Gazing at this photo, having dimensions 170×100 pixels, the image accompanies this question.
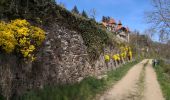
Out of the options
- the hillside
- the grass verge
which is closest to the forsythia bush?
the hillside

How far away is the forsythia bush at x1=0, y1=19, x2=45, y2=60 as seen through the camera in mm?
8484

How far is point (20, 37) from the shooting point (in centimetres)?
920

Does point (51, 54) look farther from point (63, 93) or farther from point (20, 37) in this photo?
point (20, 37)

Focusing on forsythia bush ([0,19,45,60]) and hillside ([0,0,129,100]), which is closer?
forsythia bush ([0,19,45,60])

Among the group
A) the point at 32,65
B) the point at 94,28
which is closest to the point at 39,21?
the point at 32,65

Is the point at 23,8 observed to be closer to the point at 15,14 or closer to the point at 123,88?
the point at 15,14

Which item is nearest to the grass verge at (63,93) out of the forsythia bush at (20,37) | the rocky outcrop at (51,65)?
the rocky outcrop at (51,65)

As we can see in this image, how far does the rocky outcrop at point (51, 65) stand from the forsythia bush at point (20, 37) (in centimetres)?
28

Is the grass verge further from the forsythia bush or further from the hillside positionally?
the forsythia bush

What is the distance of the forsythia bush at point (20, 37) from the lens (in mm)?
8484

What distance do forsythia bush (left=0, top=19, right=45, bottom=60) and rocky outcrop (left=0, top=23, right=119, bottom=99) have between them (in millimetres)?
280

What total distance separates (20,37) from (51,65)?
102 inches

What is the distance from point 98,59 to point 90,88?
6.75m

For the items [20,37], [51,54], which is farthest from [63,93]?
[20,37]
